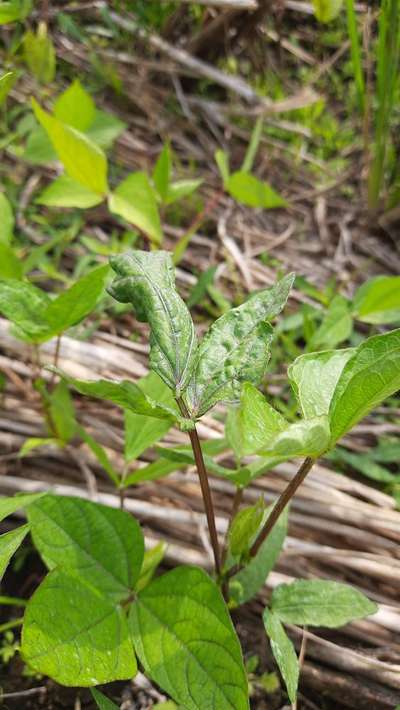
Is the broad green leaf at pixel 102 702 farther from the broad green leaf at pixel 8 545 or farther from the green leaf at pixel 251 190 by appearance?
the green leaf at pixel 251 190

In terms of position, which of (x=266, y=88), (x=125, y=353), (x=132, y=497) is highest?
(x=266, y=88)

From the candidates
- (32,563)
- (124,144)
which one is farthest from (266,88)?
(32,563)

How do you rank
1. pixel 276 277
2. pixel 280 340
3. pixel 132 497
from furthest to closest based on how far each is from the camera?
pixel 276 277 → pixel 280 340 → pixel 132 497

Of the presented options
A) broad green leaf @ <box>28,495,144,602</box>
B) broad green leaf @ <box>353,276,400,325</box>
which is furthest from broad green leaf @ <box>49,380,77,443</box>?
broad green leaf @ <box>353,276,400,325</box>

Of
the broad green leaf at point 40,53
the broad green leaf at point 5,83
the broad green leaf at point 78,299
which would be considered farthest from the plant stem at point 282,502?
the broad green leaf at point 40,53

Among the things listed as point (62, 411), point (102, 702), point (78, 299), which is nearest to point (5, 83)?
point (78, 299)

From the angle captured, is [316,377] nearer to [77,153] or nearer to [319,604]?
[319,604]

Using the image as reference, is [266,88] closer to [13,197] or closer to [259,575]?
[13,197]
